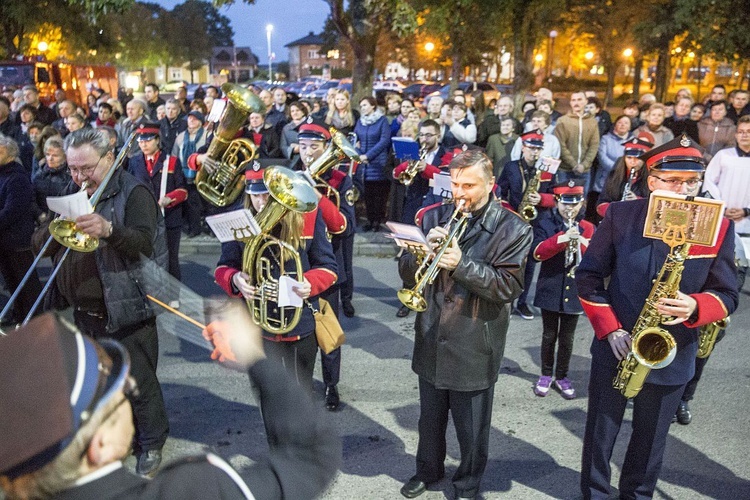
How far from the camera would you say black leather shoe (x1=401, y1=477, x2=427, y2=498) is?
13.6 feet

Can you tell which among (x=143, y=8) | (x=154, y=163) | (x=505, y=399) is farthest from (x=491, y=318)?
(x=143, y=8)

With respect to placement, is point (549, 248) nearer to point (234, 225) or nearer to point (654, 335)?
point (654, 335)

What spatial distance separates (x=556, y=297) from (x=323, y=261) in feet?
6.78

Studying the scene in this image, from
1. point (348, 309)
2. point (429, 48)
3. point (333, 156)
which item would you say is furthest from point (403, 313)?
point (429, 48)

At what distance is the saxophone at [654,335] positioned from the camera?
333 cm

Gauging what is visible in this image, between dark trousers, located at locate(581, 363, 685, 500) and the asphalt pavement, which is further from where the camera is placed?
the asphalt pavement

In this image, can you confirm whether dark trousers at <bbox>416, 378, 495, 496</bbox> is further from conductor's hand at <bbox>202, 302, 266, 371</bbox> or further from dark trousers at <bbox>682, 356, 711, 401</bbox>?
conductor's hand at <bbox>202, 302, 266, 371</bbox>

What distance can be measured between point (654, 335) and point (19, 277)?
611 centimetres

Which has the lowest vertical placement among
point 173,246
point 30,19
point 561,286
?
point 173,246

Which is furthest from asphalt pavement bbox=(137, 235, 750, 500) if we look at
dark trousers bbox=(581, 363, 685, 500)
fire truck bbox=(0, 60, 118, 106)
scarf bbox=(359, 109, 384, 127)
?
fire truck bbox=(0, 60, 118, 106)

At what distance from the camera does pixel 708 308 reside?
11.1 feet

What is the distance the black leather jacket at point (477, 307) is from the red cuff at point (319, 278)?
27.3 inches

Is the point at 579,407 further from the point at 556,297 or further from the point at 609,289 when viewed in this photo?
the point at 609,289

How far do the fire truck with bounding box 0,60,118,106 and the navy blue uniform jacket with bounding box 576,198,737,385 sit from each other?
1981 centimetres
